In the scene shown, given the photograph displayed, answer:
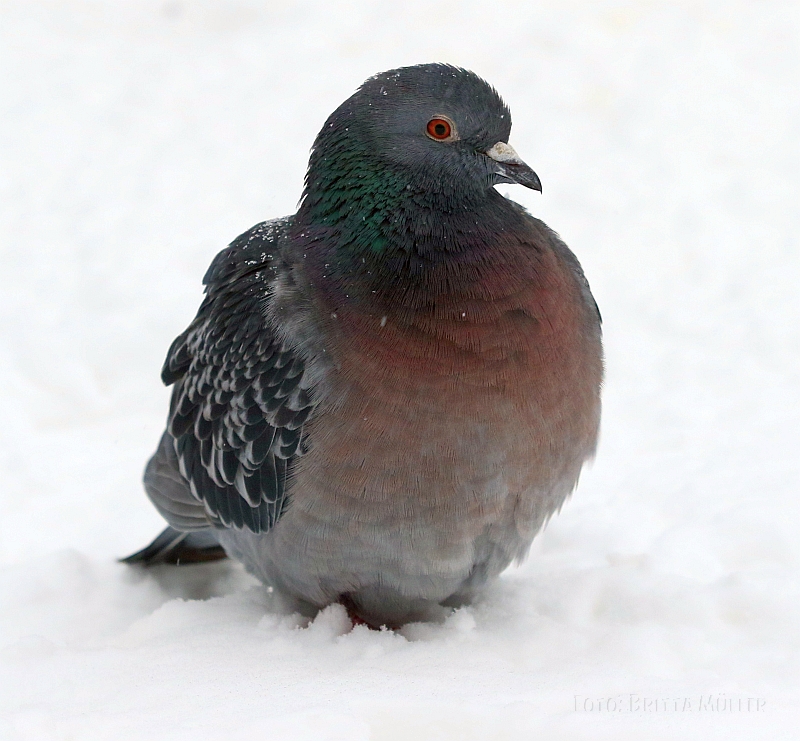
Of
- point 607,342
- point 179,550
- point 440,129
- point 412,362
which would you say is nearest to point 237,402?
point 412,362

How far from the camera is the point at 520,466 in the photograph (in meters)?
4.06

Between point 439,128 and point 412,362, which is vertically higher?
point 439,128

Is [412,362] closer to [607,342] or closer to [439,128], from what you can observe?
[439,128]

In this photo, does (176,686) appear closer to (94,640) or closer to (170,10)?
(94,640)

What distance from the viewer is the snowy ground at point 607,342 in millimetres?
3691

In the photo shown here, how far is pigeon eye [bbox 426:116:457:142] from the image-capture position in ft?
13.1

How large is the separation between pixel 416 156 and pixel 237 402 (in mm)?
1316

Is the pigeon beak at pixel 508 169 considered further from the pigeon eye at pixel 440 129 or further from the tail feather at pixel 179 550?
the tail feather at pixel 179 550

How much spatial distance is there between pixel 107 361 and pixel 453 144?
4025 millimetres

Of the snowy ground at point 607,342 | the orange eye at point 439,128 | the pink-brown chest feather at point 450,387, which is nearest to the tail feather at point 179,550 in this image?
the snowy ground at point 607,342

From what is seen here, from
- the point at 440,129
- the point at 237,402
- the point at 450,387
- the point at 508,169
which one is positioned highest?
the point at 440,129

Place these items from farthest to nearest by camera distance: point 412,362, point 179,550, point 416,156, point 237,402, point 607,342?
1. point 607,342
2. point 179,550
3. point 237,402
4. point 416,156
5. point 412,362

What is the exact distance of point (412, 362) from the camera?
3850 millimetres

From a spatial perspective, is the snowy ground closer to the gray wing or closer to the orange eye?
the gray wing
